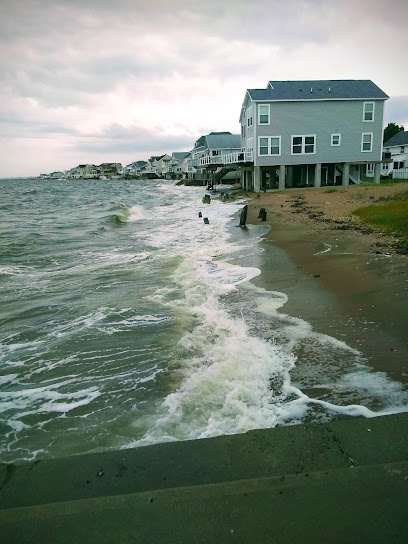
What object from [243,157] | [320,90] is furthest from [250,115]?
[320,90]

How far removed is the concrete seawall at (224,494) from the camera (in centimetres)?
237

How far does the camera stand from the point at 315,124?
37812 millimetres

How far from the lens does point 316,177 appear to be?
131ft

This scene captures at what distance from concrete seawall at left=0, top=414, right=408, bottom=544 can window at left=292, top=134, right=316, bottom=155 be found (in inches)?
1492

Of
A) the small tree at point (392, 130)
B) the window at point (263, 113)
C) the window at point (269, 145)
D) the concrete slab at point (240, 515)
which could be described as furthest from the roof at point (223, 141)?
the concrete slab at point (240, 515)

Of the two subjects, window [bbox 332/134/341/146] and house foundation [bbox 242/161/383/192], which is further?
house foundation [bbox 242/161/383/192]

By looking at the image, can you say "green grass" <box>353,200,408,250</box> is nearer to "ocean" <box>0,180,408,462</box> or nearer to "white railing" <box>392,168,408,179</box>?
"ocean" <box>0,180,408,462</box>

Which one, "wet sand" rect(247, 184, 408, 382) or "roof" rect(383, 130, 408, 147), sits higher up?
"roof" rect(383, 130, 408, 147)

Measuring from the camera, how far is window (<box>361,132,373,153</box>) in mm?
38906

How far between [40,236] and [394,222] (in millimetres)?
18494

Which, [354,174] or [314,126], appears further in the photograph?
[354,174]

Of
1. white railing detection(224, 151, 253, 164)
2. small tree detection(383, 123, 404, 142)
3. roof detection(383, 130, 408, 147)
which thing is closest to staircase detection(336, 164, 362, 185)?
white railing detection(224, 151, 253, 164)

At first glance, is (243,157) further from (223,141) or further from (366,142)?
(223,141)

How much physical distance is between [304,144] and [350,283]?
31801 millimetres
